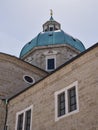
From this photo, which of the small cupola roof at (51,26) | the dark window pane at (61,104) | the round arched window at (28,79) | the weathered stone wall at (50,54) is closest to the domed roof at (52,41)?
the weathered stone wall at (50,54)

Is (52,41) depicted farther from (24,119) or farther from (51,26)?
(24,119)

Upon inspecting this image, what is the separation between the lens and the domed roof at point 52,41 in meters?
25.3

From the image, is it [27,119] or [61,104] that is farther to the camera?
[27,119]

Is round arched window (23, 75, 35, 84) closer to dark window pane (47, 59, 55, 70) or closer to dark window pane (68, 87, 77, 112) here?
dark window pane (47, 59, 55, 70)

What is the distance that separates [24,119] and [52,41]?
1310 cm

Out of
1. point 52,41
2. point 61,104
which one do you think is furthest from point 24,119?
point 52,41

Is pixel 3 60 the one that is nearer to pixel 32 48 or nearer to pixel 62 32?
pixel 32 48

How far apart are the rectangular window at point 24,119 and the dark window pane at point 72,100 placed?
279cm

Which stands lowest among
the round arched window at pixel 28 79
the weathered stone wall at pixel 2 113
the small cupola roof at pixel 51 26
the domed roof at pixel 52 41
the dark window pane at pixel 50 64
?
the weathered stone wall at pixel 2 113

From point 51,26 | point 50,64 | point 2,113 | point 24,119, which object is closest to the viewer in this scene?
point 24,119

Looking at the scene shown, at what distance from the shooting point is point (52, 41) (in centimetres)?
2541

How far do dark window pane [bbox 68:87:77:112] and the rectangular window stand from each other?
9.16 feet

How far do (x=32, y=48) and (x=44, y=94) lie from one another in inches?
509

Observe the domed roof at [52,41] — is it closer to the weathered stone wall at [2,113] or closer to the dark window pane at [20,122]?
the weathered stone wall at [2,113]
